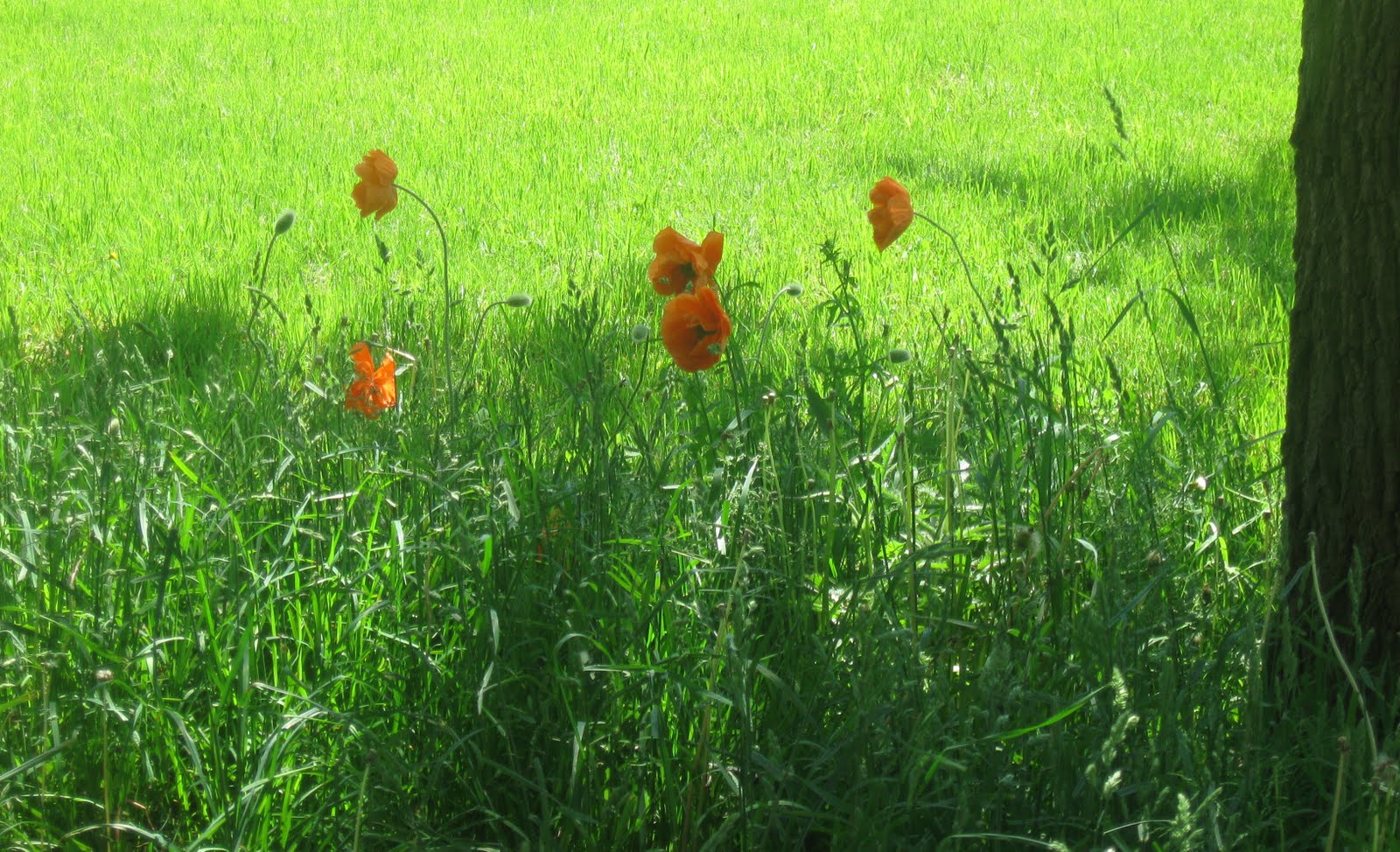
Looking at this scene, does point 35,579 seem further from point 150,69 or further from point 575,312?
point 150,69

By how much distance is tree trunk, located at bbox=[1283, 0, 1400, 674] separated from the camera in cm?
173

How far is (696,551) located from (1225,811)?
0.78m

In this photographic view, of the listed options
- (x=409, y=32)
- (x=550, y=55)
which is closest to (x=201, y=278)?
(x=550, y=55)

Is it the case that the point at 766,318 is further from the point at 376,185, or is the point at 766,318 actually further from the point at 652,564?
the point at 376,185

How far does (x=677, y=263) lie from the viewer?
6.83 feet

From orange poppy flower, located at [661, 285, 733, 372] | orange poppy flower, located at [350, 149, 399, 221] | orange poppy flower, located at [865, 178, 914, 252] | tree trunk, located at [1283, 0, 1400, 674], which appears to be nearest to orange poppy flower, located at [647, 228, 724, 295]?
orange poppy flower, located at [661, 285, 733, 372]

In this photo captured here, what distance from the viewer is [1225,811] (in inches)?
60.6

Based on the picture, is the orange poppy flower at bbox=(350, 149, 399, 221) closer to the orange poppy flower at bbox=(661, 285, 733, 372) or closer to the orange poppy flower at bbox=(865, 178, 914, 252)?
the orange poppy flower at bbox=(661, 285, 733, 372)

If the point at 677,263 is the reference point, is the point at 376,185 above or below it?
above

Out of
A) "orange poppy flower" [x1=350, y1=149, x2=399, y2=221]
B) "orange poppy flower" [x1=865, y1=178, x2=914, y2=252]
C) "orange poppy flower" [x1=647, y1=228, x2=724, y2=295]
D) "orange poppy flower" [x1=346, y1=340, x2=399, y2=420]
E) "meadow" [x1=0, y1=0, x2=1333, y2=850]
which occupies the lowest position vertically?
"meadow" [x1=0, y1=0, x2=1333, y2=850]

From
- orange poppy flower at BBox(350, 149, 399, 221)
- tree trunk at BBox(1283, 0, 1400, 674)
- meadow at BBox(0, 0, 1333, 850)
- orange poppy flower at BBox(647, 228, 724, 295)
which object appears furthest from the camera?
orange poppy flower at BBox(350, 149, 399, 221)

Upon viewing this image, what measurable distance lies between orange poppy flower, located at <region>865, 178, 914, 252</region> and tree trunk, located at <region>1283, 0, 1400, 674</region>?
1.76 feet

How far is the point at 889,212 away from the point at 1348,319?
647 mm

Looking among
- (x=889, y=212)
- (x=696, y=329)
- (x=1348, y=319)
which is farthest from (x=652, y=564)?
(x=1348, y=319)
